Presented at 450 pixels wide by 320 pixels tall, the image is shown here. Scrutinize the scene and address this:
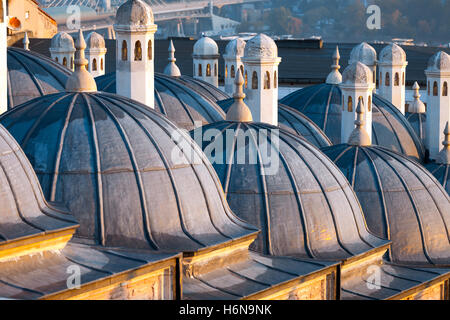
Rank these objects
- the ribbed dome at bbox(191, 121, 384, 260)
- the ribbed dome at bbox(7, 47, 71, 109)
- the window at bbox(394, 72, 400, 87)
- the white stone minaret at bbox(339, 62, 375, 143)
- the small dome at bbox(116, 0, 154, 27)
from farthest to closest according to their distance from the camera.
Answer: the window at bbox(394, 72, 400, 87)
the white stone minaret at bbox(339, 62, 375, 143)
the ribbed dome at bbox(7, 47, 71, 109)
the small dome at bbox(116, 0, 154, 27)
the ribbed dome at bbox(191, 121, 384, 260)

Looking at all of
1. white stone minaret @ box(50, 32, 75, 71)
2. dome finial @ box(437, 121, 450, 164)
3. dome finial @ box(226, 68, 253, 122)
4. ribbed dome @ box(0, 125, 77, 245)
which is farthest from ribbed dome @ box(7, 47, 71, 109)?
ribbed dome @ box(0, 125, 77, 245)

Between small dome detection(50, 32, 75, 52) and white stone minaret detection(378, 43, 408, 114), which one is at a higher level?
small dome detection(50, 32, 75, 52)

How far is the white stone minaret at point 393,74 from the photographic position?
49250 millimetres

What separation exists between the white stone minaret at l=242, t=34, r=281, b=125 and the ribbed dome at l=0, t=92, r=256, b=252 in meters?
9.52

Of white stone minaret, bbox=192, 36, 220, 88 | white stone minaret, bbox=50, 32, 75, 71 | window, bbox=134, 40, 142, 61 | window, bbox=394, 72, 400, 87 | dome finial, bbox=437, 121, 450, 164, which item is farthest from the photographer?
window, bbox=394, 72, 400, 87

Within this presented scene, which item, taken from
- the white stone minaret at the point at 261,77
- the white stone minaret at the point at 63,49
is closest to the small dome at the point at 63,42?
the white stone minaret at the point at 63,49

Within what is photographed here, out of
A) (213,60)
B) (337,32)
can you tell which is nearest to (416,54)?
(213,60)

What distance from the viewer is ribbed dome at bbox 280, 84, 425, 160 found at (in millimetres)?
44250

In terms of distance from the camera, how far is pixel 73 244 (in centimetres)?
2112

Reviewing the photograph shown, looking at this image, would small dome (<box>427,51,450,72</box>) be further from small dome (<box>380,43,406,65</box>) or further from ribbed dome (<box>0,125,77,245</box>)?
ribbed dome (<box>0,125,77,245</box>)

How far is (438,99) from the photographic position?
153ft

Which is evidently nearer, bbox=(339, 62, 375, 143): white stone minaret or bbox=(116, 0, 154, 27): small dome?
bbox=(116, 0, 154, 27): small dome

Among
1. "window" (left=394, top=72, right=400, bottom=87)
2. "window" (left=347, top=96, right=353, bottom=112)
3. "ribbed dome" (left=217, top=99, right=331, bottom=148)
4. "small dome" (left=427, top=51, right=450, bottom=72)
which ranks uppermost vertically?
"small dome" (left=427, top=51, right=450, bottom=72)
